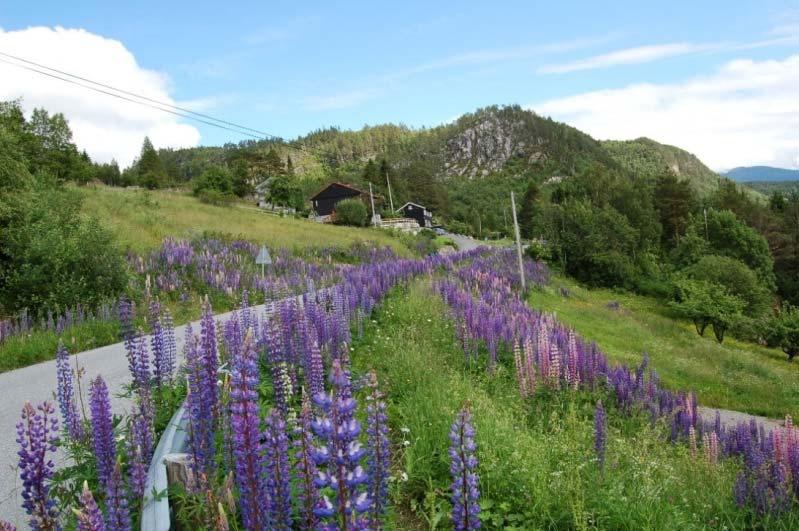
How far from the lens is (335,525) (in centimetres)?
216

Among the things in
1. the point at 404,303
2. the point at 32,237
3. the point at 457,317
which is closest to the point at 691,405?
the point at 457,317

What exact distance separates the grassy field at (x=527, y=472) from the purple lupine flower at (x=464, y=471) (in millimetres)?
684

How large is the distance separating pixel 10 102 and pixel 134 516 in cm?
4770

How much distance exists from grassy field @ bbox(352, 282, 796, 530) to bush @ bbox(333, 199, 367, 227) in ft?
165

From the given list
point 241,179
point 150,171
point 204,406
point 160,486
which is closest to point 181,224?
point 160,486

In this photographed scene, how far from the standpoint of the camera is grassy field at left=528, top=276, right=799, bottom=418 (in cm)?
1820

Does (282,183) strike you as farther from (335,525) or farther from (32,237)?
(335,525)

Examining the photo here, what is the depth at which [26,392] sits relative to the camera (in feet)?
26.2

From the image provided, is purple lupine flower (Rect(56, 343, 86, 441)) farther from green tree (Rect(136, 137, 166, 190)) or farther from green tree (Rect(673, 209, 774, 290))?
green tree (Rect(136, 137, 166, 190))

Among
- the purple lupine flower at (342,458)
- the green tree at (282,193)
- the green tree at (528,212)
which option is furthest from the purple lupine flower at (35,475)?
the green tree at (528,212)

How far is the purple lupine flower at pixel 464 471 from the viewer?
2.60m

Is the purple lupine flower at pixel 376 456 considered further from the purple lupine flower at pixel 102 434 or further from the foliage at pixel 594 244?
the foliage at pixel 594 244

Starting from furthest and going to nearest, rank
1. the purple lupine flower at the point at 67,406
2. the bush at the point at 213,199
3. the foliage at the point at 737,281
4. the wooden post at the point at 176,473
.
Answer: the bush at the point at 213,199 → the foliage at the point at 737,281 → the purple lupine flower at the point at 67,406 → the wooden post at the point at 176,473

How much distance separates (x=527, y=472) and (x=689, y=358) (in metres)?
22.3
